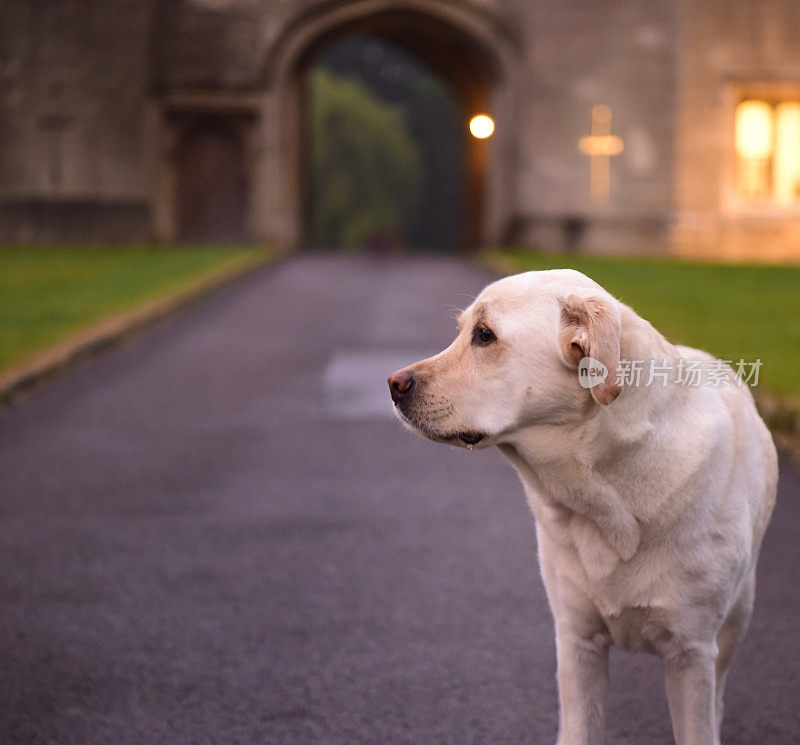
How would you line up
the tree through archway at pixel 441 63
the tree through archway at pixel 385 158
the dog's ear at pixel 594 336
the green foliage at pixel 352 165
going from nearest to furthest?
the dog's ear at pixel 594 336 < the tree through archway at pixel 441 63 < the green foliage at pixel 352 165 < the tree through archway at pixel 385 158

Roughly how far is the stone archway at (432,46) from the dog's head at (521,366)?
25534 millimetres

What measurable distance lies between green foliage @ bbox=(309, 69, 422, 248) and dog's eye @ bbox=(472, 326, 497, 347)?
48795 millimetres

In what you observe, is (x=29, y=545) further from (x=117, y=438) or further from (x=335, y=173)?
(x=335, y=173)

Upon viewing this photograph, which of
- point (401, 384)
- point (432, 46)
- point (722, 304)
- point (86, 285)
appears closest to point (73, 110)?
point (432, 46)

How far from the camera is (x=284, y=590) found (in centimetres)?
429

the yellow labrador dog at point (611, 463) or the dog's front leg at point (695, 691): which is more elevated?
the yellow labrador dog at point (611, 463)

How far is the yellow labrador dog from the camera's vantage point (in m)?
2.57

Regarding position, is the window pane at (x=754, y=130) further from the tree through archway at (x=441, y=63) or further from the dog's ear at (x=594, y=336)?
the dog's ear at (x=594, y=336)

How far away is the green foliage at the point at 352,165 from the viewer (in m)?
51.8

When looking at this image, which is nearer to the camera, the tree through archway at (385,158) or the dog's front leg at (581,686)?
the dog's front leg at (581,686)

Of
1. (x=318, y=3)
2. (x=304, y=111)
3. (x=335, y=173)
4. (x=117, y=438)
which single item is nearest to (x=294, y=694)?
(x=117, y=438)

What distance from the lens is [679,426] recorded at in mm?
2654

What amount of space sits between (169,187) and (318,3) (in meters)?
6.17

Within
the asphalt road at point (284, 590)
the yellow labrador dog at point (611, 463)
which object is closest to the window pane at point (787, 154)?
the asphalt road at point (284, 590)
